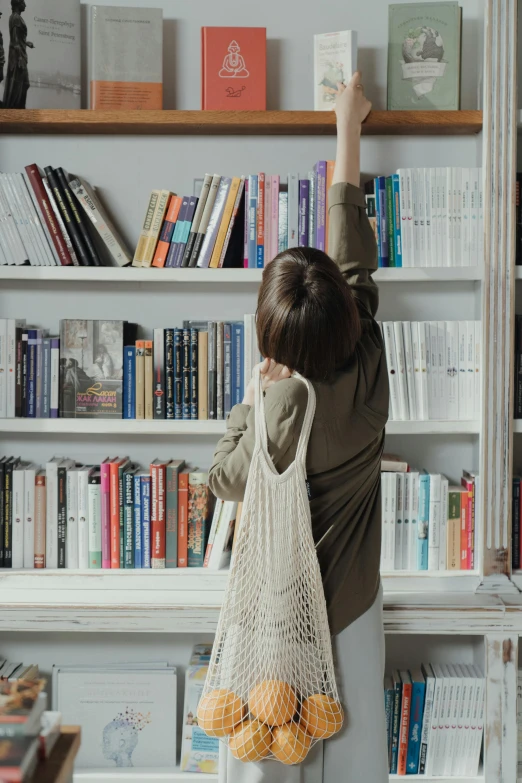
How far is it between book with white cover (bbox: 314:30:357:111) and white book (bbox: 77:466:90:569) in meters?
1.20

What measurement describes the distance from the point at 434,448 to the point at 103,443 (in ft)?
3.27

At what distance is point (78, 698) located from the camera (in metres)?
2.09

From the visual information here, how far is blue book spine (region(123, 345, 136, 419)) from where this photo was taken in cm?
206

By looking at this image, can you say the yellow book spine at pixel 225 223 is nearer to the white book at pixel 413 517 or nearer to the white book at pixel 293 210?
the white book at pixel 293 210

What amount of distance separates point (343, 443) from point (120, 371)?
2.96 ft

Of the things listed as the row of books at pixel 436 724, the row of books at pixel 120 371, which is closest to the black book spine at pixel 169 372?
the row of books at pixel 120 371

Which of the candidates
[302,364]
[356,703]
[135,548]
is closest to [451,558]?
[356,703]

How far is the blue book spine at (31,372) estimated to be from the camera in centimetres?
205

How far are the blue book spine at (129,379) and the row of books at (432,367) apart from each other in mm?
697

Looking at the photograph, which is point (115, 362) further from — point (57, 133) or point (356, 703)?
point (356, 703)

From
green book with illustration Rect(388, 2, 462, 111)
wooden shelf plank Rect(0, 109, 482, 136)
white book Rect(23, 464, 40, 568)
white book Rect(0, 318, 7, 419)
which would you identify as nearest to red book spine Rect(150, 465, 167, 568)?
white book Rect(23, 464, 40, 568)

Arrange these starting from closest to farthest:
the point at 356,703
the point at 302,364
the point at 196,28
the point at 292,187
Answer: the point at 302,364
the point at 356,703
the point at 292,187
the point at 196,28

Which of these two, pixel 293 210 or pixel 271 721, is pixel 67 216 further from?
pixel 271 721

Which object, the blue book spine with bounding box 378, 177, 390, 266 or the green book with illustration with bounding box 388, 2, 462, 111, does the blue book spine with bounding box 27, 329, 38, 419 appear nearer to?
the blue book spine with bounding box 378, 177, 390, 266
